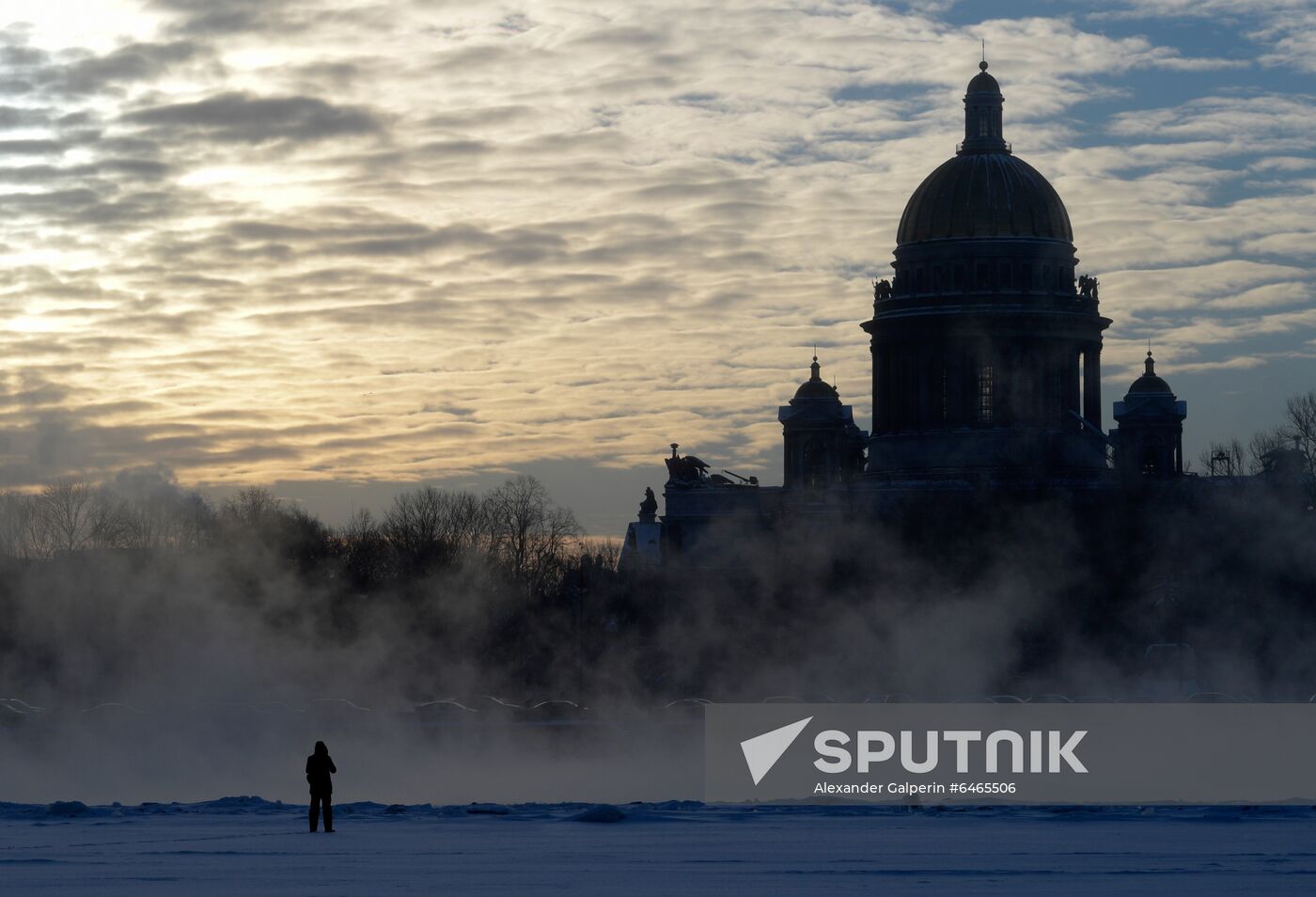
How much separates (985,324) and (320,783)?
92.6 metres

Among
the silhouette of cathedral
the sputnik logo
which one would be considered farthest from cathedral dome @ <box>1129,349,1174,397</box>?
the sputnik logo

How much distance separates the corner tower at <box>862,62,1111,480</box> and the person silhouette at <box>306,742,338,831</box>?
88.5m

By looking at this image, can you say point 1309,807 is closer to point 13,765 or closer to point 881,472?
point 13,765

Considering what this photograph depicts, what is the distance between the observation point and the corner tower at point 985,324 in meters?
118

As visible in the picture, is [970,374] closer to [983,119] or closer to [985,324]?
[985,324]

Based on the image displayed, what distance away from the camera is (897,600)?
81.2 metres

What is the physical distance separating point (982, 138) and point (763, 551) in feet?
101

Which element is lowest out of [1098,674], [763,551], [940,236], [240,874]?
[240,874]

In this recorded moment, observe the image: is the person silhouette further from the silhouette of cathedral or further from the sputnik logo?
the silhouette of cathedral

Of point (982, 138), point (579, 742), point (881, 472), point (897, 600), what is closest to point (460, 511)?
point (881, 472)

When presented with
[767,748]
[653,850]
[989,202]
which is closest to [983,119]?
[989,202]

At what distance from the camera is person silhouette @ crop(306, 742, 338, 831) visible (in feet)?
96.8

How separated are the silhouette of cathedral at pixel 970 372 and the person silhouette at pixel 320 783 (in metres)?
83.5

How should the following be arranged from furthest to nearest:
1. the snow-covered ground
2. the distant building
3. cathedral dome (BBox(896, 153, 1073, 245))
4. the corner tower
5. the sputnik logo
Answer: cathedral dome (BBox(896, 153, 1073, 245)) < the corner tower < the distant building < the sputnik logo < the snow-covered ground
